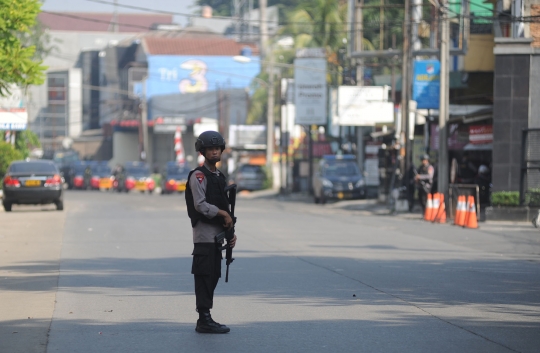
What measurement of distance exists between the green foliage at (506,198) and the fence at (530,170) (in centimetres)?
14

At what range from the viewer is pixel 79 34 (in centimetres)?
10988

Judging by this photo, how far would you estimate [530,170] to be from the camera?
2553 cm

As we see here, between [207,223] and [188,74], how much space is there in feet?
261

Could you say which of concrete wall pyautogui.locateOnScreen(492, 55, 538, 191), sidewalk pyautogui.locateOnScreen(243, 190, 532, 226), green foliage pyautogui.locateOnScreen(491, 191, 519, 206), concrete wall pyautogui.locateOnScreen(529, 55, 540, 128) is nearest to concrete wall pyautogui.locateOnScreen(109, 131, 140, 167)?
sidewalk pyautogui.locateOnScreen(243, 190, 532, 226)

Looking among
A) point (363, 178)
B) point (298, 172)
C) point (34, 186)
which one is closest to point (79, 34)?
point (298, 172)

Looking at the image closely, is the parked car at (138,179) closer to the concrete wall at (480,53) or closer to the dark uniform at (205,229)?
the concrete wall at (480,53)

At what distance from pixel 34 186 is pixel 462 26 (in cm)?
1481

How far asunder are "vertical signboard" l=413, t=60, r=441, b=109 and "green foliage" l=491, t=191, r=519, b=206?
5.51 meters

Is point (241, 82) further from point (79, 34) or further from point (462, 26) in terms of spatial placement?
point (462, 26)

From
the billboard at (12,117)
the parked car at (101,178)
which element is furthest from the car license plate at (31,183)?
the parked car at (101,178)

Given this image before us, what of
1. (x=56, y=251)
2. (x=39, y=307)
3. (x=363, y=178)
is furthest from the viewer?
(x=363, y=178)

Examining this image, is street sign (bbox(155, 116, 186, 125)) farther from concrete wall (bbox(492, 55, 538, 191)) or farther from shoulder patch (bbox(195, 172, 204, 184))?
shoulder patch (bbox(195, 172, 204, 184))

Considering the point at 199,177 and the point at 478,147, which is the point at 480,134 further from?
the point at 199,177

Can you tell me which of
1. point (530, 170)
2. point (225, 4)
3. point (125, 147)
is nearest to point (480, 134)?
point (530, 170)
